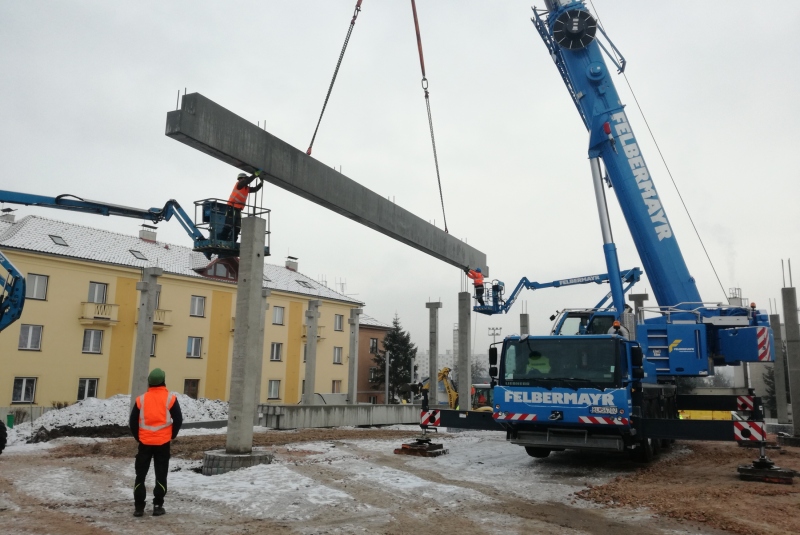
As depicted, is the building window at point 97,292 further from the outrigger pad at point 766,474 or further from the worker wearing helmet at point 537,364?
the outrigger pad at point 766,474

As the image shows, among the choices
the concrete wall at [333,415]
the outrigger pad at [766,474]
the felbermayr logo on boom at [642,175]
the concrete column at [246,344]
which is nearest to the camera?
the outrigger pad at [766,474]

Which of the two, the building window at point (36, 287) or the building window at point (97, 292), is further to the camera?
the building window at point (97, 292)


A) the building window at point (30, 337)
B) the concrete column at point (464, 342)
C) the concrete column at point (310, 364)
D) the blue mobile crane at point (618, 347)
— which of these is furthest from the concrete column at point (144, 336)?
the blue mobile crane at point (618, 347)

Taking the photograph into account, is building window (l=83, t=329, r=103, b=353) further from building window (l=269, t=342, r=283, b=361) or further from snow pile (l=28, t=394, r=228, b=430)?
building window (l=269, t=342, r=283, b=361)

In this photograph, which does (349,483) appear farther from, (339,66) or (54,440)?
(54,440)

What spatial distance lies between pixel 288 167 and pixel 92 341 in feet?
75.5

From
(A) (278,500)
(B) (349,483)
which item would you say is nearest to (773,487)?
(B) (349,483)

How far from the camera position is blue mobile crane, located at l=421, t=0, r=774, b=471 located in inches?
396

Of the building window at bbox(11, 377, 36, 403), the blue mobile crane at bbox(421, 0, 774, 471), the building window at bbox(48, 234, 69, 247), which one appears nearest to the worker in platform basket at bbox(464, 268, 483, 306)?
the blue mobile crane at bbox(421, 0, 774, 471)

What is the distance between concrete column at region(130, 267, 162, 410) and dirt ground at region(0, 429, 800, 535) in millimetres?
5344

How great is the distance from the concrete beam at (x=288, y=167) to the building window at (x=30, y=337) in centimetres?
2054

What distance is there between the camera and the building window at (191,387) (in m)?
33.7

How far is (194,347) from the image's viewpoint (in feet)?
113

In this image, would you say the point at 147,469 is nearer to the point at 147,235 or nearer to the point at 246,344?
the point at 246,344
